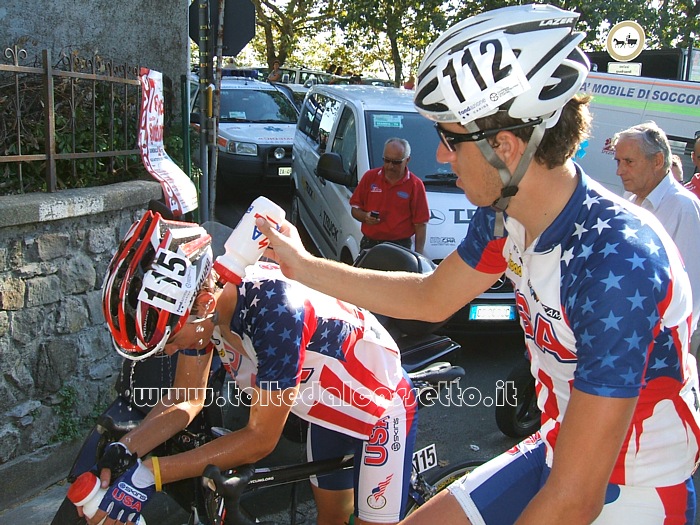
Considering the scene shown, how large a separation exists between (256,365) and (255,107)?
1151cm

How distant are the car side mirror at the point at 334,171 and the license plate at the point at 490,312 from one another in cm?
181

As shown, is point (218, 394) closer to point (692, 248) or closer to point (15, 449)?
point (15, 449)

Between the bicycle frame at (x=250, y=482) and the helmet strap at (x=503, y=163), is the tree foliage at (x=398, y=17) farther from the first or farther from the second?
the helmet strap at (x=503, y=163)

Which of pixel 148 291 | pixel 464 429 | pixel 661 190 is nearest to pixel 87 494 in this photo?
pixel 148 291

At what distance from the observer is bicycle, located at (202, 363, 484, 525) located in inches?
89.7

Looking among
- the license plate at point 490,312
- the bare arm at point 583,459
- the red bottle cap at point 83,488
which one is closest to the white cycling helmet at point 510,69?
the bare arm at point 583,459

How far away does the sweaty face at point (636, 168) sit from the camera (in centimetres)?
469

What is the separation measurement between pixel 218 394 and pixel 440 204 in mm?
→ 4181

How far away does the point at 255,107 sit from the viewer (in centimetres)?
1346

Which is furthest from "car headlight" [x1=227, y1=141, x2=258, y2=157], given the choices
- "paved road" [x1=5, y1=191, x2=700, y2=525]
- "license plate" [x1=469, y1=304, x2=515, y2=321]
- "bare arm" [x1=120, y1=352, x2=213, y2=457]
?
"bare arm" [x1=120, y1=352, x2=213, y2=457]

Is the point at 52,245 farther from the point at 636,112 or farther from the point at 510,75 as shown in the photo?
the point at 636,112

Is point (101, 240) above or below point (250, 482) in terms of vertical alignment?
above

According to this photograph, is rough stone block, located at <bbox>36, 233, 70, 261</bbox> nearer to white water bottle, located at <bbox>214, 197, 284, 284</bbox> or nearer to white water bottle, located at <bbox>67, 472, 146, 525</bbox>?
white water bottle, located at <bbox>67, 472, 146, 525</bbox>

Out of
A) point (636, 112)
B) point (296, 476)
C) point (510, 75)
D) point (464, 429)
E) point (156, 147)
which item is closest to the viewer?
point (510, 75)
